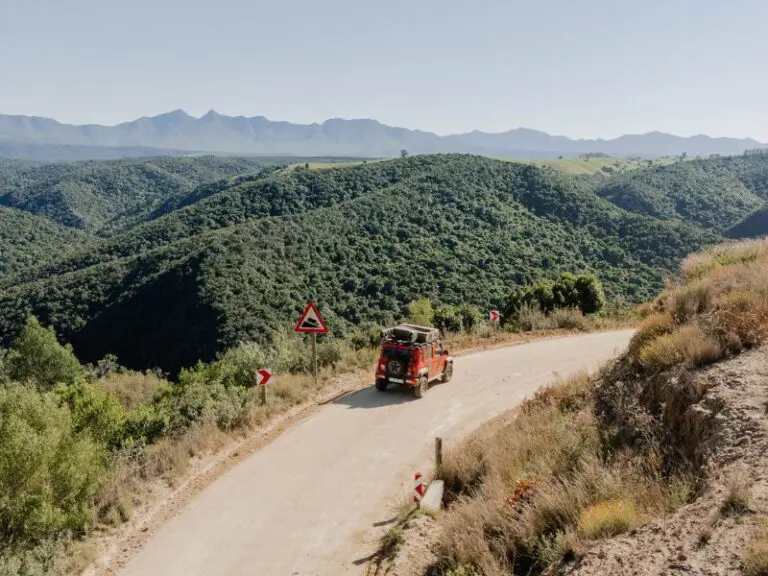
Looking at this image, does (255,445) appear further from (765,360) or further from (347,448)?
(765,360)

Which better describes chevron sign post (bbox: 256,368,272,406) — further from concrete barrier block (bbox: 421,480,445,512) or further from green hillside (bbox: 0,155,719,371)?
green hillside (bbox: 0,155,719,371)

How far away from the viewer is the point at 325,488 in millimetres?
9680

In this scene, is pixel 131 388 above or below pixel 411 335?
below

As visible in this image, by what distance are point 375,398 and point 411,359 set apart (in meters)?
1.35

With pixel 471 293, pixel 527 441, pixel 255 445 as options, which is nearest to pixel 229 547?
pixel 255 445

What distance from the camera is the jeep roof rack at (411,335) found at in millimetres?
14359

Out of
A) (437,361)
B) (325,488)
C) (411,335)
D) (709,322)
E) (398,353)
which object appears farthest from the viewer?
(437,361)

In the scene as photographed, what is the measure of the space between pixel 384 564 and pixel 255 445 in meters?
4.78

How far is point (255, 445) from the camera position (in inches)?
446

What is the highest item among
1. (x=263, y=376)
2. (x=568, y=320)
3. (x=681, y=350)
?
(x=681, y=350)

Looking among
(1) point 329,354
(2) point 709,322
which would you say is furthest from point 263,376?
(2) point 709,322

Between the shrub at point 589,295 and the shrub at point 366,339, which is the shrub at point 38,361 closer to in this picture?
the shrub at point 366,339

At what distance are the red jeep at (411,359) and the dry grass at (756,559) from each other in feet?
31.9

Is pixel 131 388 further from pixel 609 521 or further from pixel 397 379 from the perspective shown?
pixel 609 521
